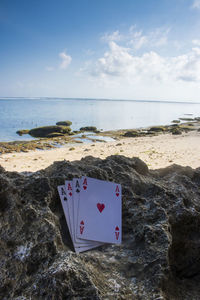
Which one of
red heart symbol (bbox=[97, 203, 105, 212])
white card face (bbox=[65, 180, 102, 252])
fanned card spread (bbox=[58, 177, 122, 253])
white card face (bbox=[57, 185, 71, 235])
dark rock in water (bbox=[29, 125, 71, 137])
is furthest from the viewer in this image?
dark rock in water (bbox=[29, 125, 71, 137])

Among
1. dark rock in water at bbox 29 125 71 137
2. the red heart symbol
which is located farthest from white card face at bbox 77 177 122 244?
dark rock in water at bbox 29 125 71 137

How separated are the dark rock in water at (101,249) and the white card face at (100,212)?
15 cm

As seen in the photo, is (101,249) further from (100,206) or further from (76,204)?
(76,204)

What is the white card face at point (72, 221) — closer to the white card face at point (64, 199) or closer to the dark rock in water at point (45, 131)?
the white card face at point (64, 199)

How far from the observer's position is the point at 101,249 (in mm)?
2707

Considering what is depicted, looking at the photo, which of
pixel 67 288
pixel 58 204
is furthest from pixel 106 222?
pixel 67 288

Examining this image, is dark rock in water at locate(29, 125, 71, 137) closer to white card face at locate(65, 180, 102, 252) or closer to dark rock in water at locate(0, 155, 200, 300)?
white card face at locate(65, 180, 102, 252)

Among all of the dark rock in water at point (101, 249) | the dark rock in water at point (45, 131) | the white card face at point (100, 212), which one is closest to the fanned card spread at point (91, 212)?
the white card face at point (100, 212)

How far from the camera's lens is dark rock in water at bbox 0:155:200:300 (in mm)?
1955

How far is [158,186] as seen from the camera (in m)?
3.43

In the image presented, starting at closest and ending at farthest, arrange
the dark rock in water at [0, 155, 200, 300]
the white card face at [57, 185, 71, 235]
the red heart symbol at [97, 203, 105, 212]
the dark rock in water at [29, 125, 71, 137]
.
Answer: the dark rock in water at [0, 155, 200, 300] < the white card face at [57, 185, 71, 235] < the red heart symbol at [97, 203, 105, 212] < the dark rock in water at [29, 125, 71, 137]

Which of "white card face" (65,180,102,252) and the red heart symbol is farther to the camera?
the red heart symbol

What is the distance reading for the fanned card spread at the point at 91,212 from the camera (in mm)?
2768

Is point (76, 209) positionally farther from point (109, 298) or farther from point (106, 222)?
point (109, 298)
